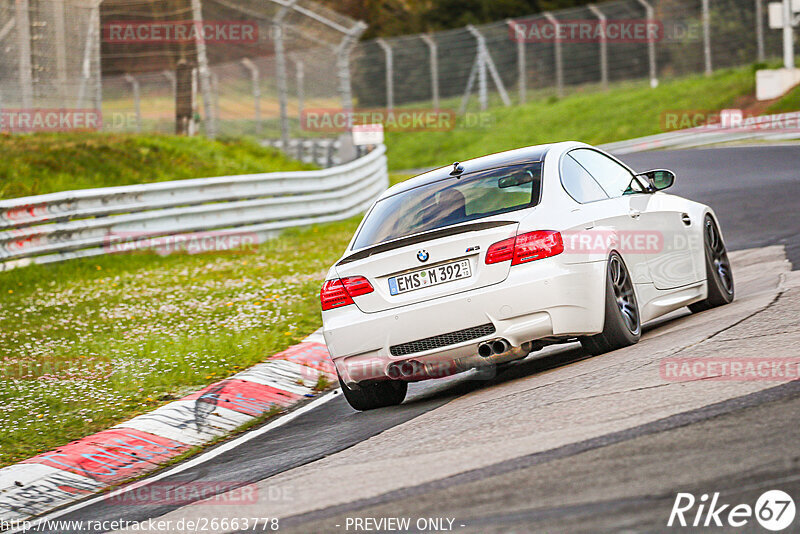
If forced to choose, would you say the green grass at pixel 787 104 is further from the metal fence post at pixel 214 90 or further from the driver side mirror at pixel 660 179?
the driver side mirror at pixel 660 179

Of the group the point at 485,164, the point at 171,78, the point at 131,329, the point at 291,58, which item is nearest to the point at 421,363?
the point at 485,164

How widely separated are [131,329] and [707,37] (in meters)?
27.7

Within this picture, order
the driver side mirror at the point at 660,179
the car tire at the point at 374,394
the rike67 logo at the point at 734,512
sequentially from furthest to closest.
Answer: the driver side mirror at the point at 660,179
the car tire at the point at 374,394
the rike67 logo at the point at 734,512

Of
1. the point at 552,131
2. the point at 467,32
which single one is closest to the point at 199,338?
the point at 552,131

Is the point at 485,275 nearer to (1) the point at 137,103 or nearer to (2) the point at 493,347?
(2) the point at 493,347

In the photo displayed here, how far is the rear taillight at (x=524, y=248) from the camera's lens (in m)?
7.16

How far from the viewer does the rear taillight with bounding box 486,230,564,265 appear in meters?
7.16

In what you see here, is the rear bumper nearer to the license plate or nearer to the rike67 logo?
the license plate

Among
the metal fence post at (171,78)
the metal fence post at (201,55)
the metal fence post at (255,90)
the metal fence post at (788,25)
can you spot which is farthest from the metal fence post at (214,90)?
the metal fence post at (788,25)

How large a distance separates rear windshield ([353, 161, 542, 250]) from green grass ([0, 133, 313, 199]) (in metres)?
10.7

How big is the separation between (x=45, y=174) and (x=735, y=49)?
74.9 feet

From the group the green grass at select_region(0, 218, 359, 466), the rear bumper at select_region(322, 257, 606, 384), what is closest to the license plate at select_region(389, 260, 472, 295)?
the rear bumper at select_region(322, 257, 606, 384)

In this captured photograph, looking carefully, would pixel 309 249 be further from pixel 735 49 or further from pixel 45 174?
pixel 735 49

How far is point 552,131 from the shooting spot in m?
35.6
